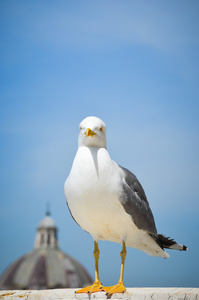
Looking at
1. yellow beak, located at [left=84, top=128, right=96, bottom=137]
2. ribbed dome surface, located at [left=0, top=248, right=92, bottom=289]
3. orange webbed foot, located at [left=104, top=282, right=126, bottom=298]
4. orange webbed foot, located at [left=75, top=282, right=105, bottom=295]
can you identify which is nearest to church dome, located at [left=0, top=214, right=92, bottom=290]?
ribbed dome surface, located at [left=0, top=248, right=92, bottom=289]

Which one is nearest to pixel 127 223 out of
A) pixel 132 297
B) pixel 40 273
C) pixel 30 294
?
pixel 132 297

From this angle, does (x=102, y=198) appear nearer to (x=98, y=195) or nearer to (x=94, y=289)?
(x=98, y=195)

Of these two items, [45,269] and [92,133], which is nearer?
[92,133]

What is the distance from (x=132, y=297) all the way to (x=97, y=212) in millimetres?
1286

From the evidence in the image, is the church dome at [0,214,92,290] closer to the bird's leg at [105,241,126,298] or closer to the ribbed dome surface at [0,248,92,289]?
the ribbed dome surface at [0,248,92,289]

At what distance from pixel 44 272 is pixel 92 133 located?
7722 centimetres

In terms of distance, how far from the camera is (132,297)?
6152 millimetres

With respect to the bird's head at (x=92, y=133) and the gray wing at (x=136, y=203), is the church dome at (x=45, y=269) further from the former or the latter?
the bird's head at (x=92, y=133)

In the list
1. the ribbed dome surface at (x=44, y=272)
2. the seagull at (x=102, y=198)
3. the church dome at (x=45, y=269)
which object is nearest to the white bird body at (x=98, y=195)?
the seagull at (x=102, y=198)

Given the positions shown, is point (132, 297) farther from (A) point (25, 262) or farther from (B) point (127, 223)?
(A) point (25, 262)

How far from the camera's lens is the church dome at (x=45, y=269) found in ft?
252

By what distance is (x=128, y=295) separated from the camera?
6184mm

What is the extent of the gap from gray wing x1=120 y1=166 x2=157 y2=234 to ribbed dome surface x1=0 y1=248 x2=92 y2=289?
70580 millimetres

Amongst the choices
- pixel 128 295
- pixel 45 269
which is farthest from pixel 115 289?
pixel 45 269
